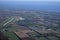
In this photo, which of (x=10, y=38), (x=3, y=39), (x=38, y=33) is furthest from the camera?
(x=38, y=33)

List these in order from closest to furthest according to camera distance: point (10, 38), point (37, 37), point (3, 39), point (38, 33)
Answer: point (3, 39) < point (10, 38) < point (37, 37) < point (38, 33)

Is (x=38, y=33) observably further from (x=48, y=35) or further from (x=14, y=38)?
(x=14, y=38)

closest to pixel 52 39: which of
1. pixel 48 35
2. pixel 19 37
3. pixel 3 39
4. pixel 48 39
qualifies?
pixel 48 39

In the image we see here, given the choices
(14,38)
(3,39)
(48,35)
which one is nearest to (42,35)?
(48,35)

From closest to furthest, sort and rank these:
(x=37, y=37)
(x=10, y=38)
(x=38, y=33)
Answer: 1. (x=10, y=38)
2. (x=37, y=37)
3. (x=38, y=33)

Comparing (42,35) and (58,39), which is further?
(42,35)

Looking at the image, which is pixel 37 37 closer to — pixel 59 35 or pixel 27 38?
pixel 27 38

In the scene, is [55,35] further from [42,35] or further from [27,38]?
[27,38]

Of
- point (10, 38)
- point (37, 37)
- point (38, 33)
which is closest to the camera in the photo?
point (10, 38)

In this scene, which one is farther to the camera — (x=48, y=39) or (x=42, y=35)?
(x=42, y=35)
